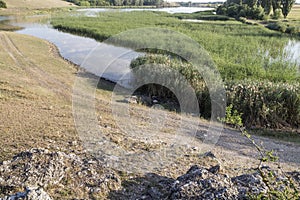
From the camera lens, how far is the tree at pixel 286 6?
53272 mm

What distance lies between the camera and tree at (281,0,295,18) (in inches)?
2097

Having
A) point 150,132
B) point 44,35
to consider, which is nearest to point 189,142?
point 150,132

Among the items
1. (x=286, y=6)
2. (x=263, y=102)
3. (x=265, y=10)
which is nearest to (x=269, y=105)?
(x=263, y=102)

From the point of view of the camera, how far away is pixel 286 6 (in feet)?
177

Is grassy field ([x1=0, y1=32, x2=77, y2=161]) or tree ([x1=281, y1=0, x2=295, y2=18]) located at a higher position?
tree ([x1=281, y1=0, x2=295, y2=18])

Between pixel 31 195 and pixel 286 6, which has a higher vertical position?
pixel 286 6

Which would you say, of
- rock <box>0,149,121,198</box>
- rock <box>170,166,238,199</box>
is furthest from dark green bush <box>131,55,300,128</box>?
rock <box>0,149,121,198</box>

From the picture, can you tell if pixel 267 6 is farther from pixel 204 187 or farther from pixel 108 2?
pixel 108 2

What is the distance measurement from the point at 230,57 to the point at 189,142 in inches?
460

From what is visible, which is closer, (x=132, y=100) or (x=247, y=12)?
(x=132, y=100)

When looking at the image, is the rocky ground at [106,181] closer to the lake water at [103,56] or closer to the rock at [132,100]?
the rock at [132,100]

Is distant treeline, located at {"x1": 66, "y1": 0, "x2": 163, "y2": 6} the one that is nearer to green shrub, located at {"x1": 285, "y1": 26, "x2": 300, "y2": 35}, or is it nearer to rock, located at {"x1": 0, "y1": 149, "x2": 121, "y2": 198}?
green shrub, located at {"x1": 285, "y1": 26, "x2": 300, "y2": 35}

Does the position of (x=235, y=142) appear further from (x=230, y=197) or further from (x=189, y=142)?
(x=230, y=197)

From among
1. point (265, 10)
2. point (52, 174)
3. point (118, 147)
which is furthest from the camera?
point (265, 10)
